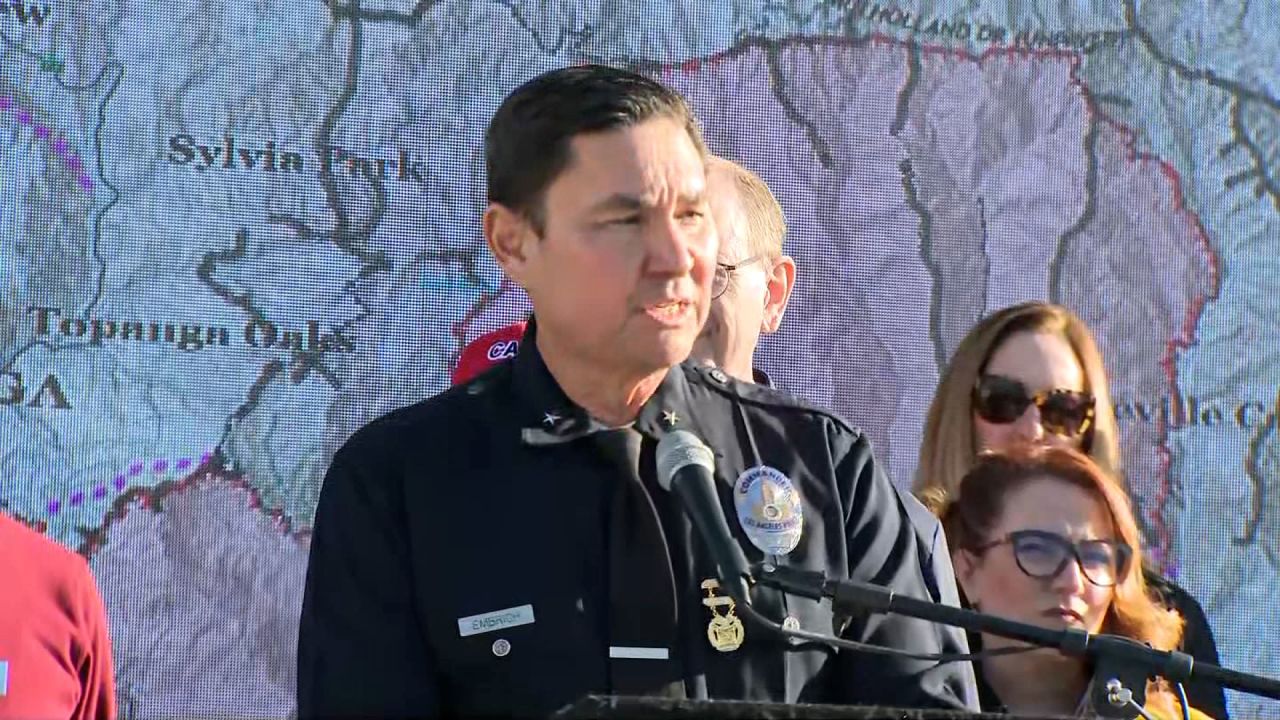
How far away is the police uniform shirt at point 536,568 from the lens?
2078 mm

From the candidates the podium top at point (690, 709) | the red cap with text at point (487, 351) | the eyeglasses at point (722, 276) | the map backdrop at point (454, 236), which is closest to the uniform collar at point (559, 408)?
the podium top at point (690, 709)

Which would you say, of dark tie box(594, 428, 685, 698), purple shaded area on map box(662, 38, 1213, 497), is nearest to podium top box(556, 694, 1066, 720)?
dark tie box(594, 428, 685, 698)

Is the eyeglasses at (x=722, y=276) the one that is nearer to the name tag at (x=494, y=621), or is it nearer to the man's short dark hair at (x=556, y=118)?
the man's short dark hair at (x=556, y=118)

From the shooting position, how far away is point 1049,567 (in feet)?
9.74

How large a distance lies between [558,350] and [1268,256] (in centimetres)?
284

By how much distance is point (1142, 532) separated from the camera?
4.32 meters

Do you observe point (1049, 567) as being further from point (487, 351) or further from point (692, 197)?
point (487, 351)

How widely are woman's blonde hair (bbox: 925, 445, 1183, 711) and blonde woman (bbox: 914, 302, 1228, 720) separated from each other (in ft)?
1.11

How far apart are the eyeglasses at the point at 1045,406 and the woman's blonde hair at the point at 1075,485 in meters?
0.39

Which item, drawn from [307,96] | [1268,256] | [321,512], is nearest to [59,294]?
[307,96]

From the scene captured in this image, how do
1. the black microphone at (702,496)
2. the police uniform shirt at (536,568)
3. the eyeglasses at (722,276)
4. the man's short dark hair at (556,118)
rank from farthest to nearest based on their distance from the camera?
the eyeglasses at (722,276) < the man's short dark hair at (556,118) < the police uniform shirt at (536,568) < the black microphone at (702,496)

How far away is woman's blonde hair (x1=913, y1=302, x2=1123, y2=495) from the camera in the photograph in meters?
3.65

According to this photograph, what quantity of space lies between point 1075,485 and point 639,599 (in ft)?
4.14

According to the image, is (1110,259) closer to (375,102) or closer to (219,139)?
(375,102)
